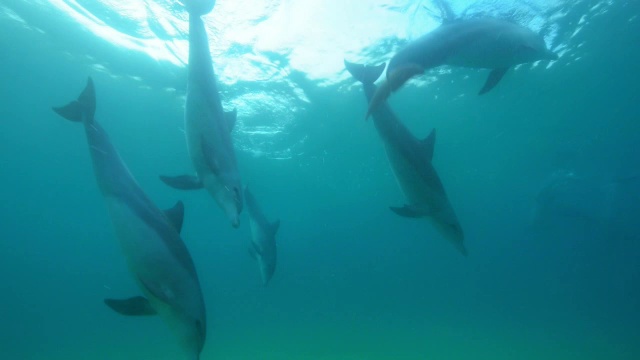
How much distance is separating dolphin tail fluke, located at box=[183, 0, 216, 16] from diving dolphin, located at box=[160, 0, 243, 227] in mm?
181

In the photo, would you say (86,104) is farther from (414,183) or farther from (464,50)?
(464,50)

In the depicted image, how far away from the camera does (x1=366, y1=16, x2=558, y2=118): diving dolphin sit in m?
2.79

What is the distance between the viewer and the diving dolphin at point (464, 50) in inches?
110

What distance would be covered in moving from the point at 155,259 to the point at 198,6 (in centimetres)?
216

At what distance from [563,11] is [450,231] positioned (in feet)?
49.0

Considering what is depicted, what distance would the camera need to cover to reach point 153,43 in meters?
16.1

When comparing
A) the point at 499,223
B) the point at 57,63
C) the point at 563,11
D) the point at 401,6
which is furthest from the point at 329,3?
the point at 499,223

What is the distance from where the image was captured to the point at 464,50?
314 centimetres

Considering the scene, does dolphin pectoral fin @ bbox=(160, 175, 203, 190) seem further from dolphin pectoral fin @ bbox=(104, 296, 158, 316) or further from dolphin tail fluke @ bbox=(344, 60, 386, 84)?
dolphin tail fluke @ bbox=(344, 60, 386, 84)

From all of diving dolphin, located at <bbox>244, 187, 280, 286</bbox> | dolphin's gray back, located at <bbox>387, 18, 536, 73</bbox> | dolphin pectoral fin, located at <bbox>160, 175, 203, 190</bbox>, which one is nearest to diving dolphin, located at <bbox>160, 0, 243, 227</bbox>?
dolphin pectoral fin, located at <bbox>160, 175, 203, 190</bbox>

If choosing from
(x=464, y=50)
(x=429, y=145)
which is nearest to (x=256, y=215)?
(x=429, y=145)

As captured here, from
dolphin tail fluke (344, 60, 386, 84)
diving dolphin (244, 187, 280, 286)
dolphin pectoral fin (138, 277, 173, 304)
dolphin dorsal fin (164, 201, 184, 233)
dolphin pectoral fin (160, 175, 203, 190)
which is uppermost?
dolphin tail fluke (344, 60, 386, 84)

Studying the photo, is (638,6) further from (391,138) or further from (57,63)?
(57,63)

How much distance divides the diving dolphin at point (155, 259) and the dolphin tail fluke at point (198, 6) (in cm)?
145
